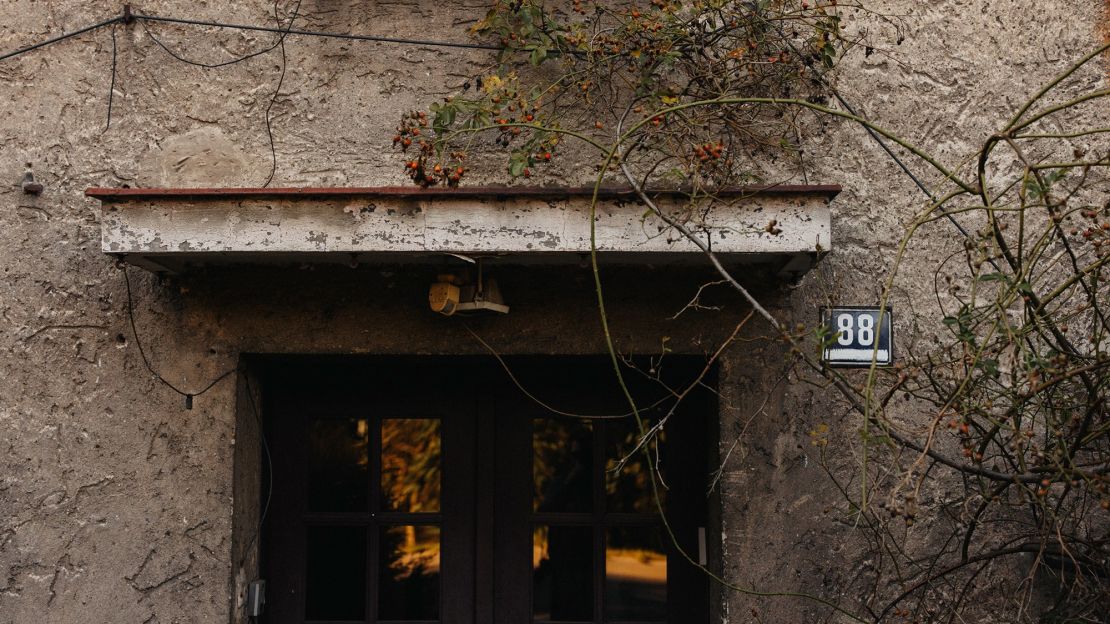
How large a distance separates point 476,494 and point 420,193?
4.13ft

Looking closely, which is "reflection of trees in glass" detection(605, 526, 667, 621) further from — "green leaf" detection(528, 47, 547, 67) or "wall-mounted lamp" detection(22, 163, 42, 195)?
"wall-mounted lamp" detection(22, 163, 42, 195)

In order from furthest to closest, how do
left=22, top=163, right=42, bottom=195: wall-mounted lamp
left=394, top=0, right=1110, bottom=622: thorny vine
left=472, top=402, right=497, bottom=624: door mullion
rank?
left=472, top=402, right=497, bottom=624: door mullion
left=22, top=163, right=42, bottom=195: wall-mounted lamp
left=394, top=0, right=1110, bottom=622: thorny vine

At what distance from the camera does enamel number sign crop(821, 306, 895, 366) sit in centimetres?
317

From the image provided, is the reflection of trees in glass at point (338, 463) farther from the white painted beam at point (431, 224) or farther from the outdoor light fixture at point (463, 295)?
the white painted beam at point (431, 224)

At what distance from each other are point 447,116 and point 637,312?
933mm

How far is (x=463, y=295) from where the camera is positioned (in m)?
3.12

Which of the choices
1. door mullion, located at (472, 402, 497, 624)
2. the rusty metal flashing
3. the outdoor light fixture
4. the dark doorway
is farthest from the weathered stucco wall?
the rusty metal flashing

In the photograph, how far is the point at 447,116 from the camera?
2.98m

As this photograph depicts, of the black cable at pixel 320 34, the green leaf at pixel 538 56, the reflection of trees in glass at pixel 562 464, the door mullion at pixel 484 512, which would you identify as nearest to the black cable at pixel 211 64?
the black cable at pixel 320 34


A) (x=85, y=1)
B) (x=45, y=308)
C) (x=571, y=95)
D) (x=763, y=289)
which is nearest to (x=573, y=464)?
(x=763, y=289)

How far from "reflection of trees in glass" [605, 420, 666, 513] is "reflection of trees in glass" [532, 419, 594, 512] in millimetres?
73

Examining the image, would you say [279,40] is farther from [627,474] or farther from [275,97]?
[627,474]

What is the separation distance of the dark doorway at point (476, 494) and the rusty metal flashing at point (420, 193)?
0.83 m

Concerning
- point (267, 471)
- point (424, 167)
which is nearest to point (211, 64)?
point (424, 167)
